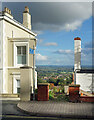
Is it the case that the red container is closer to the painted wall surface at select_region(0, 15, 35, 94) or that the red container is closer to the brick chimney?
the painted wall surface at select_region(0, 15, 35, 94)

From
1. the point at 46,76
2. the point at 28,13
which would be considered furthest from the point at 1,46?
the point at 28,13

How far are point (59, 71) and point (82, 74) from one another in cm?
193

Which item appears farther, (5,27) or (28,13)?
(28,13)

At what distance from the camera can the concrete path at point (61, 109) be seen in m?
7.48

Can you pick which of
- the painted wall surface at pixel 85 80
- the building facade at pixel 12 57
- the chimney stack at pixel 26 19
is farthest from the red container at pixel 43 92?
the chimney stack at pixel 26 19

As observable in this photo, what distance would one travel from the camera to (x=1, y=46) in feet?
45.7

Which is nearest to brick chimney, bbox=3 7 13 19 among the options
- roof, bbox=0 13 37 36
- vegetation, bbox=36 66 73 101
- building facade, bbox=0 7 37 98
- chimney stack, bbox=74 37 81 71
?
roof, bbox=0 13 37 36

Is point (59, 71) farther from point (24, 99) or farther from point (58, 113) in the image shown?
point (58, 113)

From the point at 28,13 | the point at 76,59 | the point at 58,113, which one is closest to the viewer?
the point at 58,113

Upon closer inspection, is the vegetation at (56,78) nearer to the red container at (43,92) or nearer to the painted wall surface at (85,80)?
the red container at (43,92)

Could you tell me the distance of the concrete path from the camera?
295 inches

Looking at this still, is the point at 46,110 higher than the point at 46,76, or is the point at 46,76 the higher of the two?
the point at 46,76

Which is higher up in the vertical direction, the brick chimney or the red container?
the brick chimney

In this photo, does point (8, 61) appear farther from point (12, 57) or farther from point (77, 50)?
point (77, 50)
